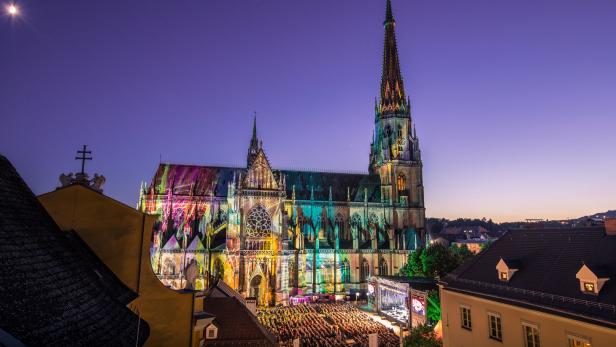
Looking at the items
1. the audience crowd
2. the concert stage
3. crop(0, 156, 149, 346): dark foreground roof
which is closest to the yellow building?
the audience crowd

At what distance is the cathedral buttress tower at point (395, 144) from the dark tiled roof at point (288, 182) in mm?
3673

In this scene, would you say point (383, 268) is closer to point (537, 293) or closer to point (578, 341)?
point (537, 293)

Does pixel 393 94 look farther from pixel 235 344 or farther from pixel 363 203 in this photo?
pixel 235 344

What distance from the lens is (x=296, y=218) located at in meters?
65.6

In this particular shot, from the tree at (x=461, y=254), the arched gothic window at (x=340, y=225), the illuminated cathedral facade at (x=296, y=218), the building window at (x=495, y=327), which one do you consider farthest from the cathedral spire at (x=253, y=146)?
the building window at (x=495, y=327)

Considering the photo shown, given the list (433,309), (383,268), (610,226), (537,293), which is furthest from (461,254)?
(537,293)

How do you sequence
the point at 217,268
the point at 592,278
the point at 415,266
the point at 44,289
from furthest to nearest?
the point at 415,266, the point at 217,268, the point at 592,278, the point at 44,289

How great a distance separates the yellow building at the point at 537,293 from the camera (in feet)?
53.3

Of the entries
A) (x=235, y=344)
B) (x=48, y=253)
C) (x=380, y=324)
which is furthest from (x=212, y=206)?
(x=48, y=253)

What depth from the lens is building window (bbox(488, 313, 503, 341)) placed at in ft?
66.0

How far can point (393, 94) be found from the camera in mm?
76562

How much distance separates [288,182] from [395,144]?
2152 centimetres

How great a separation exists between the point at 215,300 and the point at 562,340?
18.2m

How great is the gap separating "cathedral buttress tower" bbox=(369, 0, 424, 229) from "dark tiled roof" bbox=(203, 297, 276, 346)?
52.8 meters
